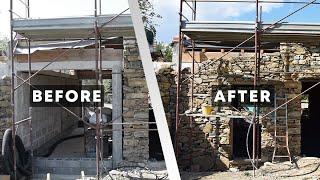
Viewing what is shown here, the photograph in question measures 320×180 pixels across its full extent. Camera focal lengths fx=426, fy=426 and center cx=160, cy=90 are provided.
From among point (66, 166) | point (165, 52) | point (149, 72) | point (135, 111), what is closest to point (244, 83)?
point (135, 111)

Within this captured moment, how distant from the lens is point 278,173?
297 inches

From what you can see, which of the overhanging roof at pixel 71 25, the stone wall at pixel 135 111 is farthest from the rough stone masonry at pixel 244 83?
the overhanging roof at pixel 71 25

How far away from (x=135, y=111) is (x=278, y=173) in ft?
9.26

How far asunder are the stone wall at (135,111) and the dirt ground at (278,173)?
0.99 m

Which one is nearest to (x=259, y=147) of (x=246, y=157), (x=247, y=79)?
(x=246, y=157)

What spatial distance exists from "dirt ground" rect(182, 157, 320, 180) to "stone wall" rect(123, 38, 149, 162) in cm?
99

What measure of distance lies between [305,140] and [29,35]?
731 centimetres

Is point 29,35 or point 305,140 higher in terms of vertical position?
point 29,35

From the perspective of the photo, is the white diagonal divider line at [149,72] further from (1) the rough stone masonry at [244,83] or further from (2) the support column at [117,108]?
(1) the rough stone masonry at [244,83]

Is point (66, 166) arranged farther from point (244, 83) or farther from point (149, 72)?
point (149, 72)

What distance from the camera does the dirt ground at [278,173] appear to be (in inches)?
289

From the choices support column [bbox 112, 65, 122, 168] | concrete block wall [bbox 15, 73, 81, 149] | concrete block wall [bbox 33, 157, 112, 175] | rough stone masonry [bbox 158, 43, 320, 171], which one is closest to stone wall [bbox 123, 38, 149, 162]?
support column [bbox 112, 65, 122, 168]

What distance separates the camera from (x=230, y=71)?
346 inches

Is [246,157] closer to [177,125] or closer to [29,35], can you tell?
[177,125]
